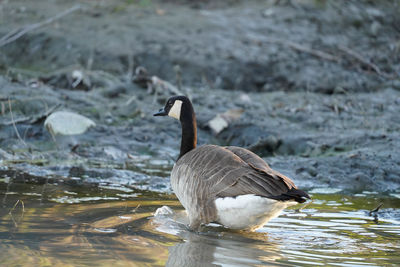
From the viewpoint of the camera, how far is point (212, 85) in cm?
1184

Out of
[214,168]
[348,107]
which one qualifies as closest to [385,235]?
[214,168]

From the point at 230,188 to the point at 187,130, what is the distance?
4.34 feet

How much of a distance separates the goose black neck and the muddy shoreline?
2.77 feet

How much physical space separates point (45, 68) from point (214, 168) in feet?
26.3

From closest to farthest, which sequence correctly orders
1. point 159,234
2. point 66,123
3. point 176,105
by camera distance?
point 159,234, point 176,105, point 66,123

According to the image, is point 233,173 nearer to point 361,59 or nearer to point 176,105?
point 176,105

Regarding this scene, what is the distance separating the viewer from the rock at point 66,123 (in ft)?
26.2

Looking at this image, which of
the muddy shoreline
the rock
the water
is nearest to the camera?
the water

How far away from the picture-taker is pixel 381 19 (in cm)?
1430

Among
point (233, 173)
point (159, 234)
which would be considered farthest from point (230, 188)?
point (159, 234)

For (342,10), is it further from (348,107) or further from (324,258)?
(324,258)

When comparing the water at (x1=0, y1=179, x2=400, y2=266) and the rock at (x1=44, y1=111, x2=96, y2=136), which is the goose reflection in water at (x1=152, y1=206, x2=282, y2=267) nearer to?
the water at (x1=0, y1=179, x2=400, y2=266)

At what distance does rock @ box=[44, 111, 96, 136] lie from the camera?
7984mm

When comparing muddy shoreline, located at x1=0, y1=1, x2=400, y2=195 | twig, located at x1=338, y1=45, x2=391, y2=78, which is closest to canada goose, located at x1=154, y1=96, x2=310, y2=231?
muddy shoreline, located at x1=0, y1=1, x2=400, y2=195
